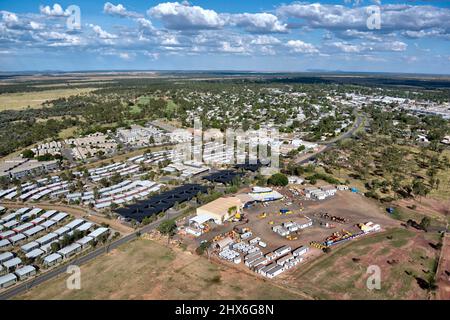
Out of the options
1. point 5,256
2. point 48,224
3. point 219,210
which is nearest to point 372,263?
point 219,210

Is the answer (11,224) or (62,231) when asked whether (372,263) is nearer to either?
(62,231)

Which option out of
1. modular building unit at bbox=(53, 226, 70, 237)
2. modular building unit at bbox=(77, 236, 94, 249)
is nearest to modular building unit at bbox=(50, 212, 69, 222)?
modular building unit at bbox=(53, 226, 70, 237)

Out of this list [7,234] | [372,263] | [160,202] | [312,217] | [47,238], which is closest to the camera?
[372,263]

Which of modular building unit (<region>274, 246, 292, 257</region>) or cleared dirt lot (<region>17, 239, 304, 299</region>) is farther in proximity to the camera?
modular building unit (<region>274, 246, 292, 257</region>)

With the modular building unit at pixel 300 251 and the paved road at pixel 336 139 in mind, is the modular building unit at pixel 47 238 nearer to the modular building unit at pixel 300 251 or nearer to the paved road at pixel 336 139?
the modular building unit at pixel 300 251

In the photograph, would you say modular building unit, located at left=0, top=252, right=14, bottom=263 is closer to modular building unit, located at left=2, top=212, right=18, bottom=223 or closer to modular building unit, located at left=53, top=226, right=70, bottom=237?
modular building unit, located at left=53, top=226, right=70, bottom=237

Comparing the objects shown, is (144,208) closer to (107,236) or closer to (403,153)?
(107,236)

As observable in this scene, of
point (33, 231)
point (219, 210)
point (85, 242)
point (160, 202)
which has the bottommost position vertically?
point (33, 231)
